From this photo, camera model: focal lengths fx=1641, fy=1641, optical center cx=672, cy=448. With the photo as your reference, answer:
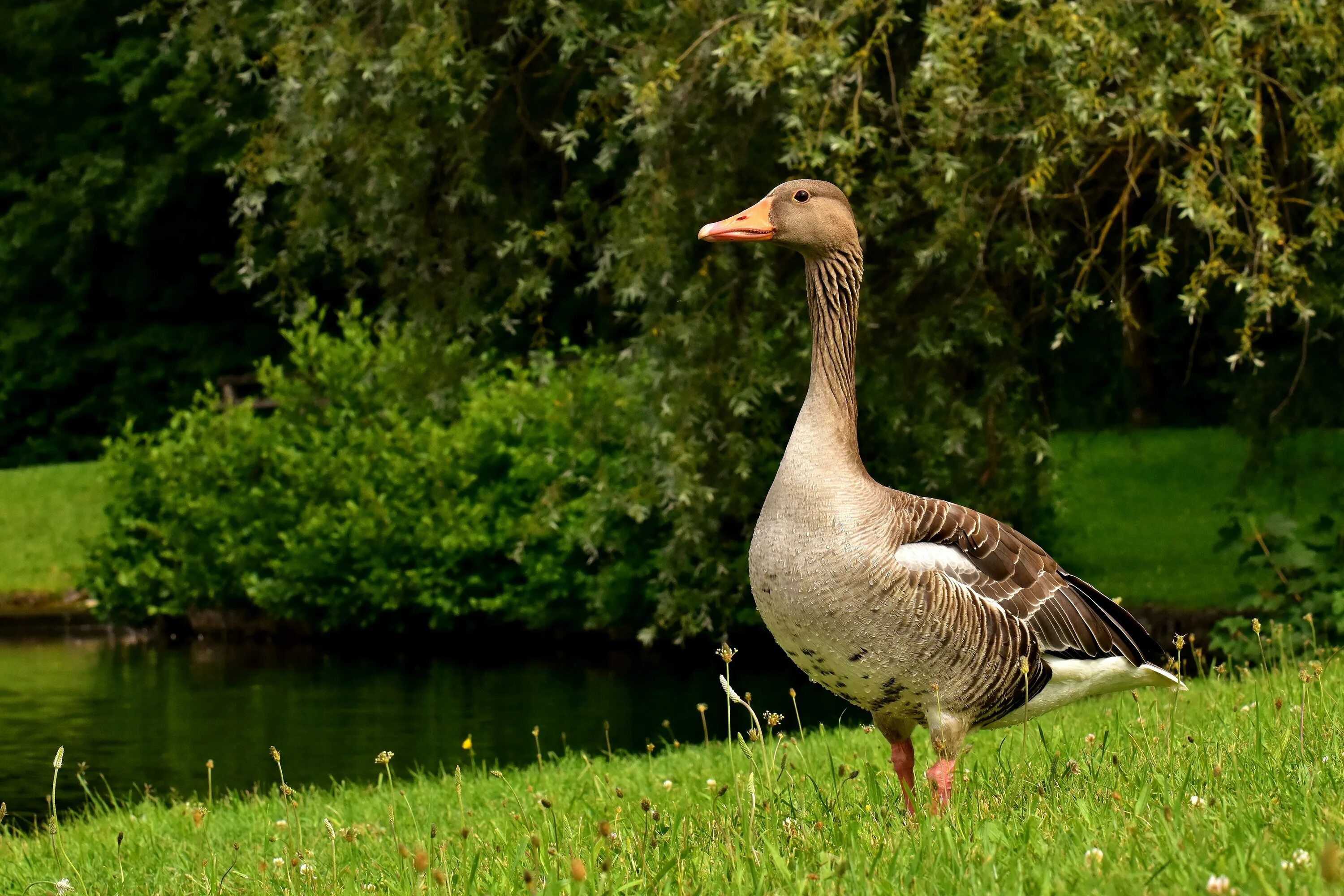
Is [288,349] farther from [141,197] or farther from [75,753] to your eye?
[75,753]

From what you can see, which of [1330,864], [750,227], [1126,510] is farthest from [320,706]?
[1330,864]

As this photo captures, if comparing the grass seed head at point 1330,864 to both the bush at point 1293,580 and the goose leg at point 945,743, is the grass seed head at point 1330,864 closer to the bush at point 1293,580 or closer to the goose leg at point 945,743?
the goose leg at point 945,743

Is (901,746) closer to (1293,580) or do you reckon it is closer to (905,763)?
(905,763)

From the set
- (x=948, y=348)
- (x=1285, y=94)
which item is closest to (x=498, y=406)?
(x=948, y=348)

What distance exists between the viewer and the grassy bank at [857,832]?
12.0 ft

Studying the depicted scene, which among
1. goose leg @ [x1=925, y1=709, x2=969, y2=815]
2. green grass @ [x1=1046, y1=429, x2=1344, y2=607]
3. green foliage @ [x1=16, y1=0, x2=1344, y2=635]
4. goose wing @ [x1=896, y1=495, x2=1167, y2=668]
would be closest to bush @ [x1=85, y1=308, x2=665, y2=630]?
green foliage @ [x1=16, y1=0, x2=1344, y2=635]

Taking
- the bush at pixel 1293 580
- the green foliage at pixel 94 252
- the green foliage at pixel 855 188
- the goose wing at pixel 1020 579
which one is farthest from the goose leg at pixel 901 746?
the green foliage at pixel 94 252

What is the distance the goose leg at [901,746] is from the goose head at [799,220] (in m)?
1.75

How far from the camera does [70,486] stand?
94.4ft

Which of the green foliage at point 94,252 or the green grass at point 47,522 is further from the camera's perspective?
the green foliage at point 94,252

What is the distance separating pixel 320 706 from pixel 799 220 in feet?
38.5

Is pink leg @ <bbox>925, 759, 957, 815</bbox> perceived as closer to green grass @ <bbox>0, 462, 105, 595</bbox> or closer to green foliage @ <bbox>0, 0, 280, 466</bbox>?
green grass @ <bbox>0, 462, 105, 595</bbox>

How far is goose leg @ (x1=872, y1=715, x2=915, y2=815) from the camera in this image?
18.6 feet

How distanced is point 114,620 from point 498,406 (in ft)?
22.3
